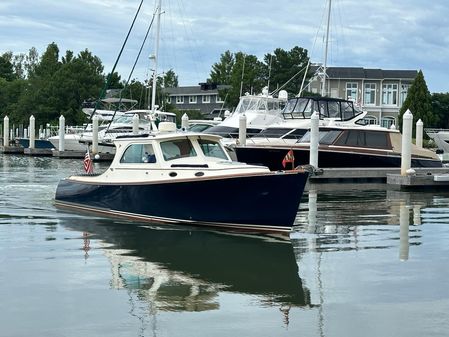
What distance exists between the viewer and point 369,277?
1012 centimetres

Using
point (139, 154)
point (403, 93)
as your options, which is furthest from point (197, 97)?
point (139, 154)

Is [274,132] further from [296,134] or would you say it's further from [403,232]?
[403,232]

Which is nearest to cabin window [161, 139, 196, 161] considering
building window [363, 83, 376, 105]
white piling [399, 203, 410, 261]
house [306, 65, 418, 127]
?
white piling [399, 203, 410, 261]

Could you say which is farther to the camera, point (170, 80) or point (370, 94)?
point (170, 80)

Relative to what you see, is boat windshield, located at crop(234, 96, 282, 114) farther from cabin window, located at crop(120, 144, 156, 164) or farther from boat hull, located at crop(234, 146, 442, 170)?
cabin window, located at crop(120, 144, 156, 164)

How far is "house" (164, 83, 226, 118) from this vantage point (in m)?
90.2

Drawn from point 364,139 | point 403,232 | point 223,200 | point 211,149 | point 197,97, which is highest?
point 197,97

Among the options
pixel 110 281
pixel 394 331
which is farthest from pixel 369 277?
pixel 110 281

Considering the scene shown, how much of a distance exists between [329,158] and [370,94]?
154 ft

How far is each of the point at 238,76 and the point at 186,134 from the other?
55168 mm

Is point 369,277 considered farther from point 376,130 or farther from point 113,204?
point 376,130

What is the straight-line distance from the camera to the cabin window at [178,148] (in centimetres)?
1437

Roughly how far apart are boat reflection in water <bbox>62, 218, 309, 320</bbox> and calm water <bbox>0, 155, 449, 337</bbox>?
2cm

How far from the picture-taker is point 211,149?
14828 millimetres
